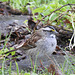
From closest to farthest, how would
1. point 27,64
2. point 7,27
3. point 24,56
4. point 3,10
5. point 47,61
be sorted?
point 27,64 → point 47,61 → point 24,56 → point 7,27 → point 3,10

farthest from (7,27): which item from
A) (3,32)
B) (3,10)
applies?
(3,10)

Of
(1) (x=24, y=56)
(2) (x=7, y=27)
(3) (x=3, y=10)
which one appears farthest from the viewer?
(3) (x=3, y=10)

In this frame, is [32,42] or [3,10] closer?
[32,42]

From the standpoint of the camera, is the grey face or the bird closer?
the bird

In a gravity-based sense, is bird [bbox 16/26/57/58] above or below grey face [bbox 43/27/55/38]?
below

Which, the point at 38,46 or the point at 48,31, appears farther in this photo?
the point at 48,31

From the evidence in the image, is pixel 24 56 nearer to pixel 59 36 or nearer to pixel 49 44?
pixel 49 44

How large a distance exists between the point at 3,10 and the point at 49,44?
3784mm

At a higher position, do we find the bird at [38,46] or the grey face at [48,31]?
the grey face at [48,31]

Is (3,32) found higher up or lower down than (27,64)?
higher up

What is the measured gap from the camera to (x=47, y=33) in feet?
10.2

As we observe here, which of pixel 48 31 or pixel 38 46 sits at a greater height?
pixel 48 31

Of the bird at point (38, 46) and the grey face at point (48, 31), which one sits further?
the grey face at point (48, 31)

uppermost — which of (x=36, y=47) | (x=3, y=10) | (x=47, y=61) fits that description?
(x=3, y=10)
